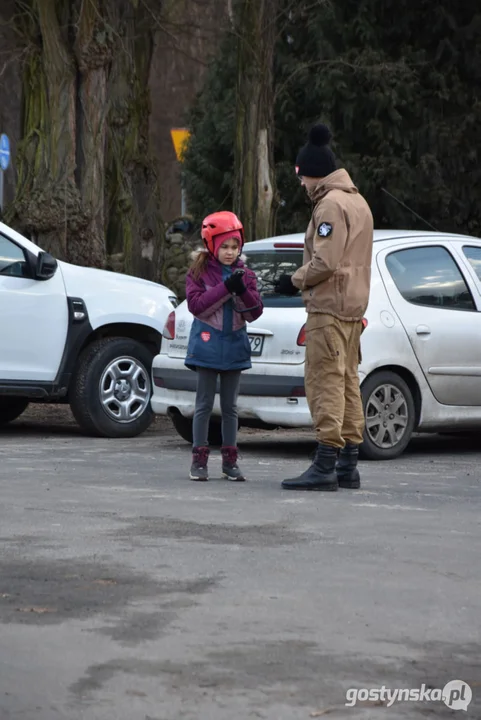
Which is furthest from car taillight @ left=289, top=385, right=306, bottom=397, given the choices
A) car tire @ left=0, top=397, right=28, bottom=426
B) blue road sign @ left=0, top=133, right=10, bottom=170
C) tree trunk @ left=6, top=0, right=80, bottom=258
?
blue road sign @ left=0, top=133, right=10, bottom=170

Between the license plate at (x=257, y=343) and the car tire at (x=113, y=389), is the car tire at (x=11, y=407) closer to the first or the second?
the car tire at (x=113, y=389)

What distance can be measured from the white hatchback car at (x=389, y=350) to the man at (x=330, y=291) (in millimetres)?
1441

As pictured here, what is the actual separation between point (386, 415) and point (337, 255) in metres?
2.20

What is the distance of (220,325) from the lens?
29.7 ft

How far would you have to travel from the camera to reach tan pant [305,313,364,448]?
8625mm

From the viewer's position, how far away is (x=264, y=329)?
34.1ft

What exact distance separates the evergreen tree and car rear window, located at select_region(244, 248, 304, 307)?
1525cm

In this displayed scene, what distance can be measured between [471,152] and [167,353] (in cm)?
1655

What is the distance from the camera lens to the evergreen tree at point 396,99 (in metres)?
26.3

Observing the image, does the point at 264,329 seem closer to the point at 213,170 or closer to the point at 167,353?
the point at 167,353

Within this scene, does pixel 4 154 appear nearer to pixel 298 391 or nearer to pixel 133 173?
pixel 133 173

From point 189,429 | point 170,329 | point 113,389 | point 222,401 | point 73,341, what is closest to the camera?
point 222,401

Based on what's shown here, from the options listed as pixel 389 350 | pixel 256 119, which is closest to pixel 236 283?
pixel 389 350

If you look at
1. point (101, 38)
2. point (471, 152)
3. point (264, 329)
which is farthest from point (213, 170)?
point (264, 329)
